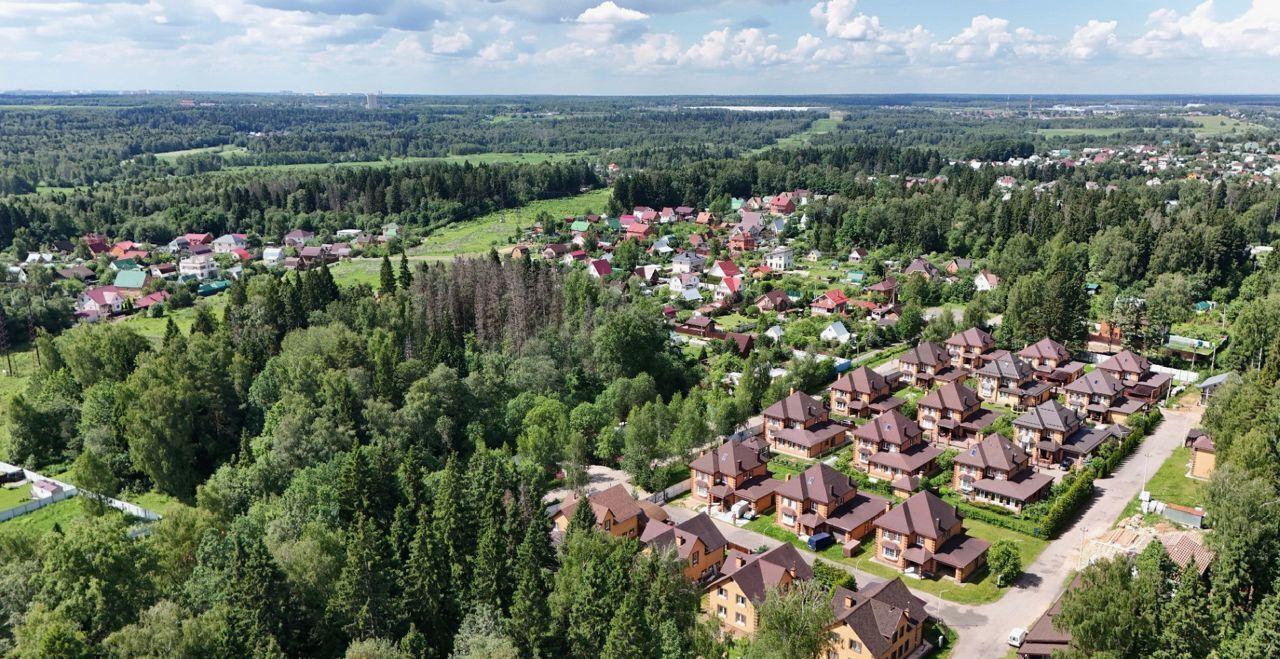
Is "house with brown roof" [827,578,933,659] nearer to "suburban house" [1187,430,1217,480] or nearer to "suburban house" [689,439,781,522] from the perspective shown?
"suburban house" [689,439,781,522]

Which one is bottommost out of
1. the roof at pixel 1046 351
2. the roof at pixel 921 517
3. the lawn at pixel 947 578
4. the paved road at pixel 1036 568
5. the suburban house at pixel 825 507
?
the lawn at pixel 947 578

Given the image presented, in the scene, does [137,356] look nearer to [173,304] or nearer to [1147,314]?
[173,304]

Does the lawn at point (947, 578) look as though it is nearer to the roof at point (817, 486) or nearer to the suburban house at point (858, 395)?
the roof at point (817, 486)

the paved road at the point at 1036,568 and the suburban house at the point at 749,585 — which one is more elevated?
the suburban house at the point at 749,585

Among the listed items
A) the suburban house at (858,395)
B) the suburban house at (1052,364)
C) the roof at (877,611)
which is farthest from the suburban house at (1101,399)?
the roof at (877,611)

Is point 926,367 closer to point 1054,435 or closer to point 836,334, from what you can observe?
point 836,334

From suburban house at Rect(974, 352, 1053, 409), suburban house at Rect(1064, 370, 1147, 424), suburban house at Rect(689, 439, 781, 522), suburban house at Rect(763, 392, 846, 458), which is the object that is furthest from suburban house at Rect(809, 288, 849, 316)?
suburban house at Rect(689, 439, 781, 522)

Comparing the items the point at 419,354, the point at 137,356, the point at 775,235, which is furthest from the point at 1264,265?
the point at 137,356
